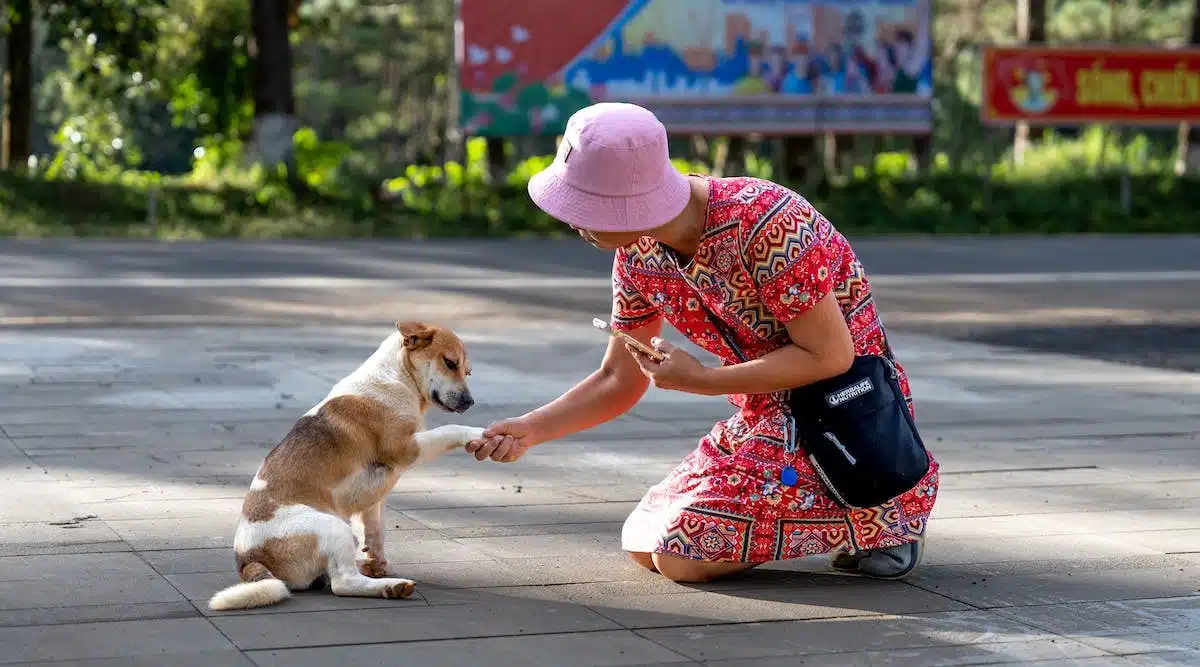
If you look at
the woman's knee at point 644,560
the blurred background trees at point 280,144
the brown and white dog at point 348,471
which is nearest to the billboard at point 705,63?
the blurred background trees at point 280,144

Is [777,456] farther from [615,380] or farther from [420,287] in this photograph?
[420,287]

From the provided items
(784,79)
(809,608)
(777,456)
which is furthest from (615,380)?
(784,79)

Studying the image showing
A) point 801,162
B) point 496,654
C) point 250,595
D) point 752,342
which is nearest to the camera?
point 496,654

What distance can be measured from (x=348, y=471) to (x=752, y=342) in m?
1.31

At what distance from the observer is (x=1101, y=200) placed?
97.9ft

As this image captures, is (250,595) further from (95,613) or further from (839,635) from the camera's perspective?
(839,635)

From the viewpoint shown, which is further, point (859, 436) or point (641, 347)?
point (859, 436)

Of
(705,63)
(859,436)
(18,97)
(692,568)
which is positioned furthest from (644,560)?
(18,97)

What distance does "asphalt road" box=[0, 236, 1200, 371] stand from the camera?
1417 cm

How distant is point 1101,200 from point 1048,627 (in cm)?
2614

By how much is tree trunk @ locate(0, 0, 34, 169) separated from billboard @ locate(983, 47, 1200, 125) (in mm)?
16915

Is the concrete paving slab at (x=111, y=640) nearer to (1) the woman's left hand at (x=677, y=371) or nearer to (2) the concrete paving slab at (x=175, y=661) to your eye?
(2) the concrete paving slab at (x=175, y=661)

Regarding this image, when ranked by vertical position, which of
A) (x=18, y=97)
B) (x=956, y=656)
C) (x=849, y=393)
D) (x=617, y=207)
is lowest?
(x=18, y=97)

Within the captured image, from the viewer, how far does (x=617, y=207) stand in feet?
16.1
